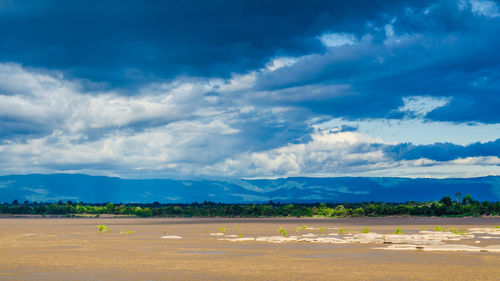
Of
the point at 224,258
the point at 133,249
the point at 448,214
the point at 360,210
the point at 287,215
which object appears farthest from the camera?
the point at 287,215

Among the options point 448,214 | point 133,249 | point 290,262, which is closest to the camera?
point 290,262

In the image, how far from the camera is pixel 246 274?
29.6 meters

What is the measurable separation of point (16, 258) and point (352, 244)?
2577cm

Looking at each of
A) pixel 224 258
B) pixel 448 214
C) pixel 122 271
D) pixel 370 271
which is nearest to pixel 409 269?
pixel 370 271

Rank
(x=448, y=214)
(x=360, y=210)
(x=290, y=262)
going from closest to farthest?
(x=290, y=262)
(x=448, y=214)
(x=360, y=210)

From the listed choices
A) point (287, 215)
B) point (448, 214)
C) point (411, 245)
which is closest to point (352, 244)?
point (411, 245)

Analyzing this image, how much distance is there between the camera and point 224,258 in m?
38.1

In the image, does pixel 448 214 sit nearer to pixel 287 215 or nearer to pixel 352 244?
pixel 287 215

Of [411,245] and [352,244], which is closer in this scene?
[411,245]

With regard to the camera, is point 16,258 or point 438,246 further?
point 438,246

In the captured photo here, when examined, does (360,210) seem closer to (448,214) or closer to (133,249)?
(448,214)

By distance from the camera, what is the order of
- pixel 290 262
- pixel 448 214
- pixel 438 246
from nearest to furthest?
1. pixel 290 262
2. pixel 438 246
3. pixel 448 214

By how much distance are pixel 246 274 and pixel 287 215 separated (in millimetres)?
143436

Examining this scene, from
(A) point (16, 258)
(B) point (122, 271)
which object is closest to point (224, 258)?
(B) point (122, 271)
